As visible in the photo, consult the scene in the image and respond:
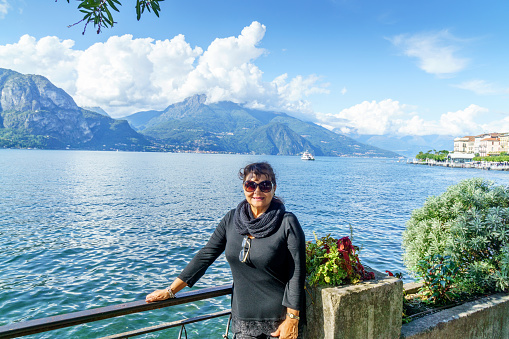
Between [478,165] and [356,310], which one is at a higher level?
[478,165]

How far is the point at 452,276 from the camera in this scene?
440 cm

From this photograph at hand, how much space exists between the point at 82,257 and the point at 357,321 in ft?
51.6

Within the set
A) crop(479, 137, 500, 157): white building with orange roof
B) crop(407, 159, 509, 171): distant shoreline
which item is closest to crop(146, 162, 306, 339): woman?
crop(407, 159, 509, 171): distant shoreline

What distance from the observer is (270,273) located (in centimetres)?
275

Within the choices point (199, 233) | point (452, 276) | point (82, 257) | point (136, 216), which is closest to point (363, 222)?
point (199, 233)

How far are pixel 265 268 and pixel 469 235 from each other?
3908 millimetres

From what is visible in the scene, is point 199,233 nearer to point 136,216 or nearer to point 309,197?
point 136,216

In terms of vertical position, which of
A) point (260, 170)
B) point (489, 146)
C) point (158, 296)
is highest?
point (489, 146)

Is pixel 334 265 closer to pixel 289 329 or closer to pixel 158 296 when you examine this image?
pixel 289 329

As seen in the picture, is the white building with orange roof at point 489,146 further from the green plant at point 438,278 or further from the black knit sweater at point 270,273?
the black knit sweater at point 270,273

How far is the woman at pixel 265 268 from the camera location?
2.68 metres

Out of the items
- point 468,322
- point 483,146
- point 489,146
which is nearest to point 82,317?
point 468,322

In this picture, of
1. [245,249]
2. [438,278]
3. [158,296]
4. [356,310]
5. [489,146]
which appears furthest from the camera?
[489,146]

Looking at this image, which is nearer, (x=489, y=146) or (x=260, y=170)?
(x=260, y=170)
